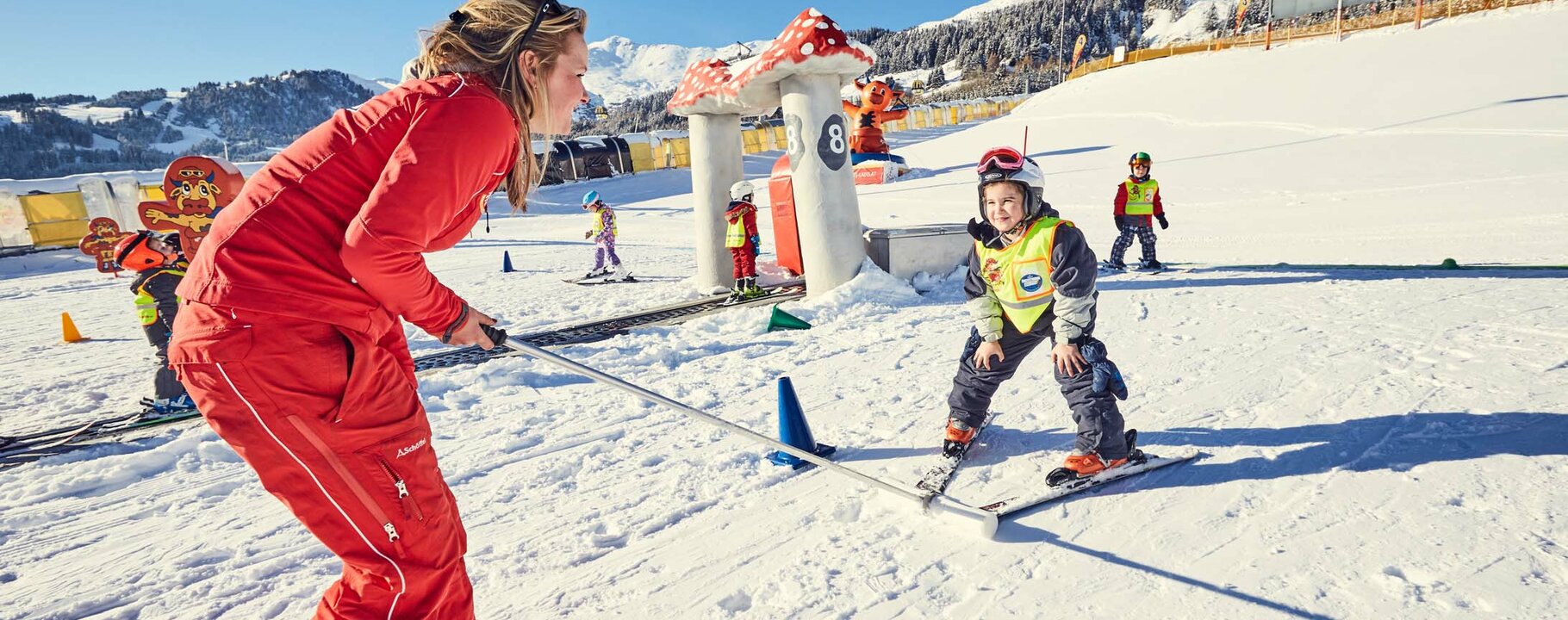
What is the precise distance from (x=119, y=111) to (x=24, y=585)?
115215mm

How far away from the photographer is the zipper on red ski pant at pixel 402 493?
158 cm

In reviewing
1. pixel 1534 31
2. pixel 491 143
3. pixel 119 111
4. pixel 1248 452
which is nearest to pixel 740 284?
pixel 1248 452

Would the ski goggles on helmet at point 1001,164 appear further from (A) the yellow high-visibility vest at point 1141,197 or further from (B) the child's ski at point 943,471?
(A) the yellow high-visibility vest at point 1141,197

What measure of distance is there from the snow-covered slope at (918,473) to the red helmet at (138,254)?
1063 mm

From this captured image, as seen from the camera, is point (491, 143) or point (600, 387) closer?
point (491, 143)

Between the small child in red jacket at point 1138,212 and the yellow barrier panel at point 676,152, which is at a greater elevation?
the yellow barrier panel at point 676,152

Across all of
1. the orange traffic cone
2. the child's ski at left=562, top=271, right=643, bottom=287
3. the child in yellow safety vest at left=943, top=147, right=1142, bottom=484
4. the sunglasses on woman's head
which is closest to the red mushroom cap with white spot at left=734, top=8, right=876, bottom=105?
the child in yellow safety vest at left=943, top=147, right=1142, bottom=484

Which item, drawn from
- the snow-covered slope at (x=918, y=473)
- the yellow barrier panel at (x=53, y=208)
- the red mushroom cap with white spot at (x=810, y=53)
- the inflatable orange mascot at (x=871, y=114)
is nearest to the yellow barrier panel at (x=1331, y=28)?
the inflatable orange mascot at (x=871, y=114)

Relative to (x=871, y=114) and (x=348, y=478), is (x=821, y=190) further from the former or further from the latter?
(x=871, y=114)

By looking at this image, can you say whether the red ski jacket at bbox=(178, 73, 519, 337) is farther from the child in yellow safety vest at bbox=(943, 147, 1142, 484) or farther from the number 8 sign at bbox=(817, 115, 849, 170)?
the number 8 sign at bbox=(817, 115, 849, 170)

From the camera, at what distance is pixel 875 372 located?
5.01m

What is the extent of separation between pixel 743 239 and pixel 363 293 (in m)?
6.69

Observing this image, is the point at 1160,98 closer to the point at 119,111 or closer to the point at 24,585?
the point at 24,585

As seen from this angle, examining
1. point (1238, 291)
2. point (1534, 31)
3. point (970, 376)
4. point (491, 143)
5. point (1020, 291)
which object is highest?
point (1534, 31)
